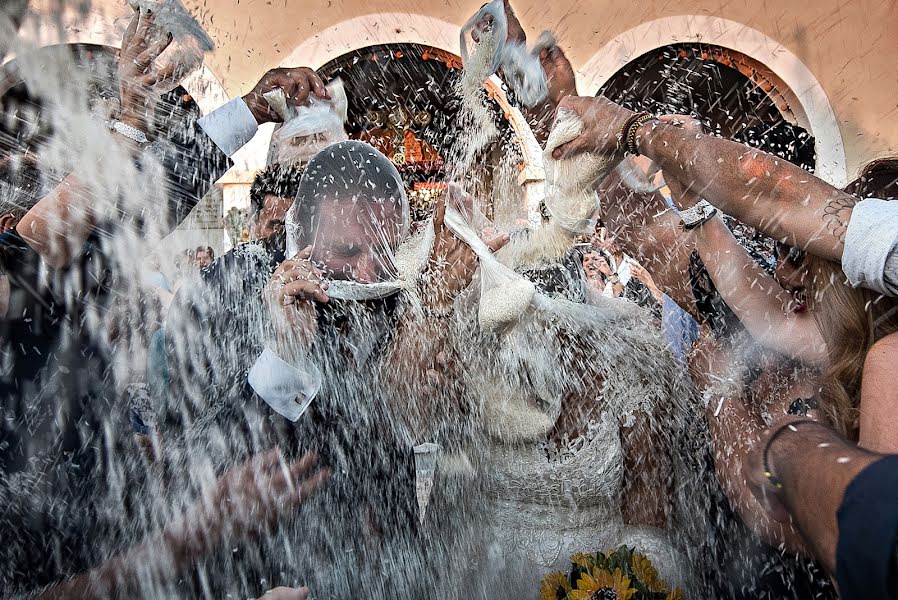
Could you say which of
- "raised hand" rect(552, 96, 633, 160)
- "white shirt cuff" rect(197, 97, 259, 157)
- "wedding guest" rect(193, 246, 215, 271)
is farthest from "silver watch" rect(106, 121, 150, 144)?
"wedding guest" rect(193, 246, 215, 271)

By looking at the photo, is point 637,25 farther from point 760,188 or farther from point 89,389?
point 89,389

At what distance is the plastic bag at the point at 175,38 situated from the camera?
7.06ft

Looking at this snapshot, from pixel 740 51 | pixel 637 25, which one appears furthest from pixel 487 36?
pixel 740 51

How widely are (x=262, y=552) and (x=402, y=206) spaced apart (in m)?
1.41

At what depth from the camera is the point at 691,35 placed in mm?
7734

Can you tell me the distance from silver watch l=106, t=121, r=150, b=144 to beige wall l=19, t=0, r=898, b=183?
17.6ft

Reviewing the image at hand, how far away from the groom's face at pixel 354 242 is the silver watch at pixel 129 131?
2.17ft

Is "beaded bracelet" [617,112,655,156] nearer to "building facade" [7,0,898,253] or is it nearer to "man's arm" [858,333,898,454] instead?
"man's arm" [858,333,898,454]

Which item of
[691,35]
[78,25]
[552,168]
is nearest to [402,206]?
[552,168]

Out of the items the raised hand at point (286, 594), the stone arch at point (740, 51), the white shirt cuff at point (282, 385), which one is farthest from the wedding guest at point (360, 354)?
the stone arch at point (740, 51)

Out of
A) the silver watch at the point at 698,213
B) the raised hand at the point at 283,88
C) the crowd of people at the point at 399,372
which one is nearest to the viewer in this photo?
the crowd of people at the point at 399,372

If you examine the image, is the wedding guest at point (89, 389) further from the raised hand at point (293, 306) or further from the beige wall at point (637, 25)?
the beige wall at point (637, 25)

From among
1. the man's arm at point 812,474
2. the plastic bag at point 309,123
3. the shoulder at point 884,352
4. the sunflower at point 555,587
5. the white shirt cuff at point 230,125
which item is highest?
the plastic bag at point 309,123

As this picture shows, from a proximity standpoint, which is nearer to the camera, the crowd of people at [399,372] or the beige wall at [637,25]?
the crowd of people at [399,372]
